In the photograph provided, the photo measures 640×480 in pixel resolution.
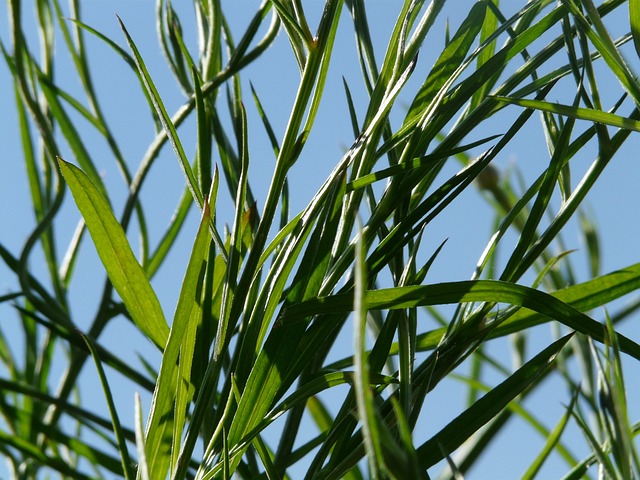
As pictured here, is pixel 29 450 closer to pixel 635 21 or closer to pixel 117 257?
pixel 117 257

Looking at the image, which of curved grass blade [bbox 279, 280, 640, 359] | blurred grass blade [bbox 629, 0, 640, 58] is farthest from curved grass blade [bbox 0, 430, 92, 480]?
blurred grass blade [bbox 629, 0, 640, 58]

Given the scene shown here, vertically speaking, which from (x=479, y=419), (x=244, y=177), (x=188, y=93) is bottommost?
(x=479, y=419)

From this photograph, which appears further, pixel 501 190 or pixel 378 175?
pixel 501 190

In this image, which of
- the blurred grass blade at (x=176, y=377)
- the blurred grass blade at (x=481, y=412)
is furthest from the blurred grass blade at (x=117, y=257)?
the blurred grass blade at (x=481, y=412)

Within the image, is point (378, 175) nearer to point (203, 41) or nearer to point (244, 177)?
point (244, 177)

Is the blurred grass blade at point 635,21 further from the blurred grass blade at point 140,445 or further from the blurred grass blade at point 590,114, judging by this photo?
the blurred grass blade at point 140,445

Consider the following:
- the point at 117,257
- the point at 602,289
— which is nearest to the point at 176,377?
the point at 117,257

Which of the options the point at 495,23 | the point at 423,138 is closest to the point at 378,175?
the point at 423,138
